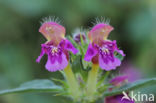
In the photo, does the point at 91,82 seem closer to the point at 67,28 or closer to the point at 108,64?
the point at 108,64

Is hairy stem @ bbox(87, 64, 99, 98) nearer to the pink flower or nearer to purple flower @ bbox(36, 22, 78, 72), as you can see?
the pink flower

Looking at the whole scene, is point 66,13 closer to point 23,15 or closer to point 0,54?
point 23,15

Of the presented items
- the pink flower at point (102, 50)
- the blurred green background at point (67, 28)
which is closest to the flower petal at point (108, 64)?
the pink flower at point (102, 50)

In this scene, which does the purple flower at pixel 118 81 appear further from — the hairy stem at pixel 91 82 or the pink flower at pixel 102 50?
the pink flower at pixel 102 50

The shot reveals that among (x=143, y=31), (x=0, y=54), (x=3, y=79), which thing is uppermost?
(x=143, y=31)

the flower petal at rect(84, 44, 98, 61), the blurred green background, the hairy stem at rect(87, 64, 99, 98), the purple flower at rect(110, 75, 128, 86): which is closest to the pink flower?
the flower petal at rect(84, 44, 98, 61)

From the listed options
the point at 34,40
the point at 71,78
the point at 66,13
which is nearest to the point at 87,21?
the point at 66,13
